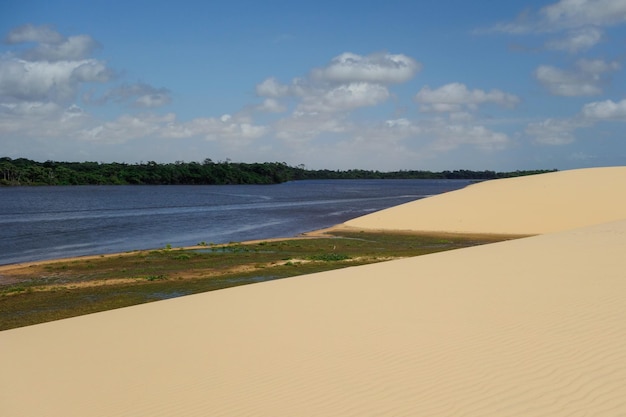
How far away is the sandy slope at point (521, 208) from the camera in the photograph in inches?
1395

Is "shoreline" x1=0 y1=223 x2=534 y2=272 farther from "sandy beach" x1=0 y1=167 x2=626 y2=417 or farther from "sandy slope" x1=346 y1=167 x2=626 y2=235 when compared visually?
"sandy beach" x1=0 y1=167 x2=626 y2=417

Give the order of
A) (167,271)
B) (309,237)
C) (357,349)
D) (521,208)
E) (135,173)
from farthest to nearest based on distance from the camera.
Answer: (135,173)
(521,208)
(309,237)
(167,271)
(357,349)

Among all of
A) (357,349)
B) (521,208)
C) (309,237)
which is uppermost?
(521,208)

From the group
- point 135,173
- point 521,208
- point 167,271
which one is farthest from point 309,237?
point 135,173

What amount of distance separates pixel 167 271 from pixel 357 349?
46.2ft

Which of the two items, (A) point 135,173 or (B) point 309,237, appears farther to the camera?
(A) point 135,173

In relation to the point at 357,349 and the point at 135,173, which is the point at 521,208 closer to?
the point at 357,349

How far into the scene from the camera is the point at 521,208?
129 feet

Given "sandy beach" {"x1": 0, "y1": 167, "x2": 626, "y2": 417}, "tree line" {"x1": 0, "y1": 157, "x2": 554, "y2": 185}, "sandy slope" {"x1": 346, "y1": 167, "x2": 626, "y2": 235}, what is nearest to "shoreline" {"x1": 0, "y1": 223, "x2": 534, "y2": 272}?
"sandy slope" {"x1": 346, "y1": 167, "x2": 626, "y2": 235}

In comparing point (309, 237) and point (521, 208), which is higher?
point (521, 208)

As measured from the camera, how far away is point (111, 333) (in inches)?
387

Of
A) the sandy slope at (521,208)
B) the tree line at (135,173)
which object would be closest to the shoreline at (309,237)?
the sandy slope at (521,208)

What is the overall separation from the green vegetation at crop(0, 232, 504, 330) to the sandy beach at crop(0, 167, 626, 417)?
8.81 ft

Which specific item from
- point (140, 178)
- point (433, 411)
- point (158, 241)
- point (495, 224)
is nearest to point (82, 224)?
point (158, 241)
